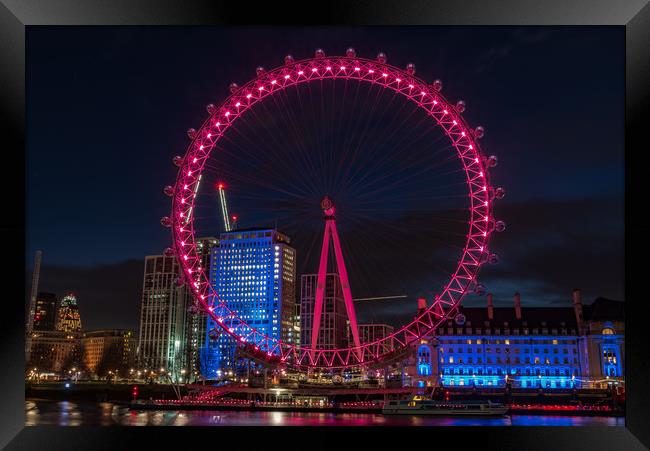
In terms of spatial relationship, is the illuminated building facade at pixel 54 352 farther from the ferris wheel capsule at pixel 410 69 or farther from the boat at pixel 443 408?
the ferris wheel capsule at pixel 410 69

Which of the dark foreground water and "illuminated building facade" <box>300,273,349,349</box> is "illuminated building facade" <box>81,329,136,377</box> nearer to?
"illuminated building facade" <box>300,273,349,349</box>

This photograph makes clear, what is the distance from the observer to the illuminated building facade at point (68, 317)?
416ft

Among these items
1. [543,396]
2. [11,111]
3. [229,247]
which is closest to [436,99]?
[11,111]

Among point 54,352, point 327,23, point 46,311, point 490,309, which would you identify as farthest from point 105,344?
point 327,23

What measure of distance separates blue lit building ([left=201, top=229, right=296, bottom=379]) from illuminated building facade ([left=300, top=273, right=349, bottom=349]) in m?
3.44

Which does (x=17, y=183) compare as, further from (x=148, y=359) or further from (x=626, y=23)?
(x=148, y=359)

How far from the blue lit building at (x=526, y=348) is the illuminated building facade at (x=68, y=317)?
9138 cm

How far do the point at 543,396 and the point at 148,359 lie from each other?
6719cm

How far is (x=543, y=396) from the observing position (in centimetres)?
3853

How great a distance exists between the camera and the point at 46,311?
124 metres

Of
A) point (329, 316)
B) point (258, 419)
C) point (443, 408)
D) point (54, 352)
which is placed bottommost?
point (54, 352)

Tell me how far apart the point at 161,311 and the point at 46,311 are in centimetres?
3914

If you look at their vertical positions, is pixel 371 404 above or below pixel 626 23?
below

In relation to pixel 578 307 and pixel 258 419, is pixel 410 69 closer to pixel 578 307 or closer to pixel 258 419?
pixel 258 419
